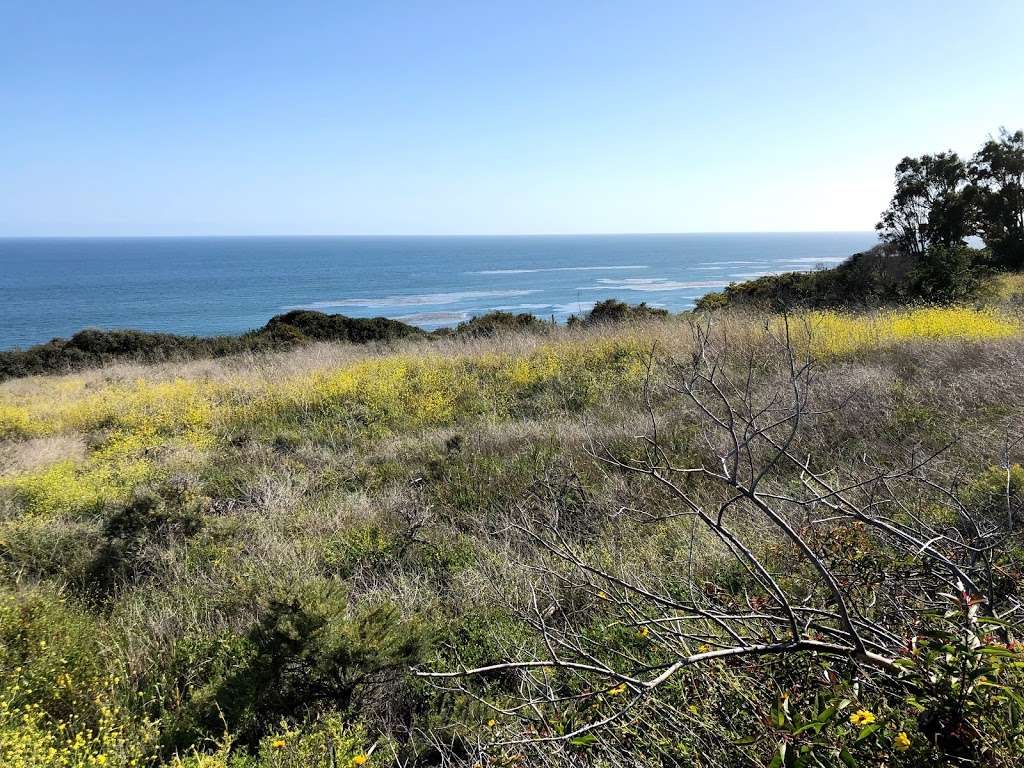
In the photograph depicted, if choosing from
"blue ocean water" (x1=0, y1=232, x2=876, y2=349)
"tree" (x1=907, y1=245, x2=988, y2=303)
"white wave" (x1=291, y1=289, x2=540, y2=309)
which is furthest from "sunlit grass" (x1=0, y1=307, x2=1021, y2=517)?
"white wave" (x1=291, y1=289, x2=540, y2=309)

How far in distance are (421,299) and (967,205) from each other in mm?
38600

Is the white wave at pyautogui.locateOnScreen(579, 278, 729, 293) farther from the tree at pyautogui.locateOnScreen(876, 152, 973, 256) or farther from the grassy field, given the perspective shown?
the grassy field

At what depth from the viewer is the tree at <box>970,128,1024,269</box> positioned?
19875 mm

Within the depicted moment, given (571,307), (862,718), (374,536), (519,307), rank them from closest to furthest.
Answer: (862,718) → (374,536) → (571,307) → (519,307)

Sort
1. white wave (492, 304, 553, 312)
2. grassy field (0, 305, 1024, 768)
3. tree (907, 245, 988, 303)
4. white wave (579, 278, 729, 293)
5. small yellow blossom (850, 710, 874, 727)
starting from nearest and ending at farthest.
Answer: small yellow blossom (850, 710, 874, 727)
grassy field (0, 305, 1024, 768)
tree (907, 245, 988, 303)
white wave (492, 304, 553, 312)
white wave (579, 278, 729, 293)

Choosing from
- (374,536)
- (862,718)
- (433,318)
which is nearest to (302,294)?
(433,318)

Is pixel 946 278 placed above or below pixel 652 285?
below

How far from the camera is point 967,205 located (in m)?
20.4

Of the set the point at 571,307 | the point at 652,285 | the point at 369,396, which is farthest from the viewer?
the point at 652,285

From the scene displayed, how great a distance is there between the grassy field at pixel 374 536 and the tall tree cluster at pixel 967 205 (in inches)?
403

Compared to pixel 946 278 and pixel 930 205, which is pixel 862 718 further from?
pixel 930 205

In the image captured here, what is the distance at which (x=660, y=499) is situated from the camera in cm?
564

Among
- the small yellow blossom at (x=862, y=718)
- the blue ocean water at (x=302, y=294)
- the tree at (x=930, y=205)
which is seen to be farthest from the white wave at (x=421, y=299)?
the small yellow blossom at (x=862, y=718)

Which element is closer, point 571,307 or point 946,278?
point 946,278
